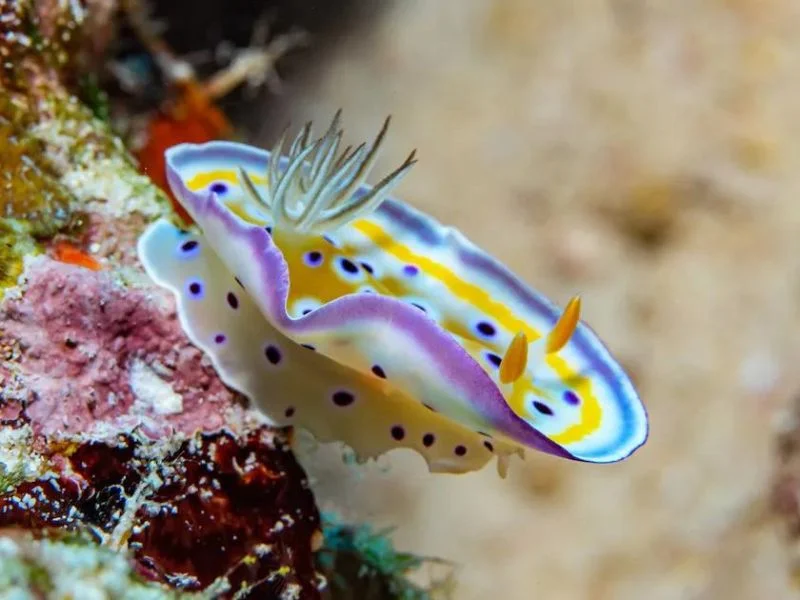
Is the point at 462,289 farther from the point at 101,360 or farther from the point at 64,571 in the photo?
the point at 64,571

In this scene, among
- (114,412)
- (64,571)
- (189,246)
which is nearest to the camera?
(64,571)

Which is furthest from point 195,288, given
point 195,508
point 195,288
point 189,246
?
point 195,508

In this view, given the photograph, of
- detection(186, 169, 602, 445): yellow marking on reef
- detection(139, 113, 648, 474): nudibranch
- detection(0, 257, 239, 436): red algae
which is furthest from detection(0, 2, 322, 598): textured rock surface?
detection(186, 169, 602, 445): yellow marking on reef

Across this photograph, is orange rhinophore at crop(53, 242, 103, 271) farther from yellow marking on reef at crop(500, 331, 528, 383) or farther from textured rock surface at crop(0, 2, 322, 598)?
yellow marking on reef at crop(500, 331, 528, 383)

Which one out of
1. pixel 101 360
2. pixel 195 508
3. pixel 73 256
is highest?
pixel 73 256

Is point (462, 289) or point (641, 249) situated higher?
point (641, 249)

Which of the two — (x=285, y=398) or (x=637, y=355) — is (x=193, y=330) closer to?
(x=285, y=398)

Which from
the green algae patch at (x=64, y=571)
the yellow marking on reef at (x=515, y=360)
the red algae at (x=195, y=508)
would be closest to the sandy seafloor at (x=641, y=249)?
the red algae at (x=195, y=508)

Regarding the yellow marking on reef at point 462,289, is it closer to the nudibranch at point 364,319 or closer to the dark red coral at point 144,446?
the nudibranch at point 364,319
